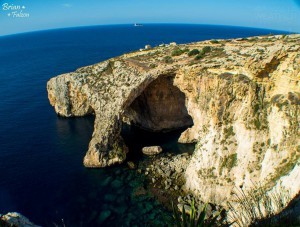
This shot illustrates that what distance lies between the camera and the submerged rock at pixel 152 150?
162ft

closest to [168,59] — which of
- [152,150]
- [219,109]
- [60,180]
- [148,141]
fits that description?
[148,141]

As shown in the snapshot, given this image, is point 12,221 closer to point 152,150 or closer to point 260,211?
point 260,211

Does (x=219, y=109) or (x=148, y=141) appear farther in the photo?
(x=148, y=141)

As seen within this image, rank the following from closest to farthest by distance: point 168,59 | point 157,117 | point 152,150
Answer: point 152,150, point 168,59, point 157,117

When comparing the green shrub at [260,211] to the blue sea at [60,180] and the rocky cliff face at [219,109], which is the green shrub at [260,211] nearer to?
the rocky cliff face at [219,109]

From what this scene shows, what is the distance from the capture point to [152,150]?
4938cm

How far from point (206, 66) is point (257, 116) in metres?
13.1

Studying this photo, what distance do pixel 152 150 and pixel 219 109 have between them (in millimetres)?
17273

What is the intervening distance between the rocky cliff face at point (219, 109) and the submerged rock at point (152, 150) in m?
4.19

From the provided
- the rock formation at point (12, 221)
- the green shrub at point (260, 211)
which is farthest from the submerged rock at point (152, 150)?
the rock formation at point (12, 221)

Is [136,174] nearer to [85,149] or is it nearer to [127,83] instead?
[85,149]

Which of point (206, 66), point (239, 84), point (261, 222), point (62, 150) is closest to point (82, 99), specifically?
point (62, 150)

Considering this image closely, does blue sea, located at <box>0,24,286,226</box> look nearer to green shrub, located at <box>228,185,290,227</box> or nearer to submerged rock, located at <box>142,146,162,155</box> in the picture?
→ submerged rock, located at <box>142,146,162,155</box>

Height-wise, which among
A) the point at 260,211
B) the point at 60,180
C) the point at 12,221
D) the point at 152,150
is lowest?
the point at 60,180
